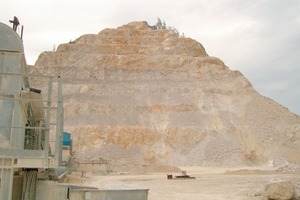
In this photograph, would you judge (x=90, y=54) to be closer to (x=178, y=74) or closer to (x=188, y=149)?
(x=178, y=74)

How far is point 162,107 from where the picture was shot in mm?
54469

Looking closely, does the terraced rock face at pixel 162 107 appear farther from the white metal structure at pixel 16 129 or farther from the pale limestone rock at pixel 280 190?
the white metal structure at pixel 16 129

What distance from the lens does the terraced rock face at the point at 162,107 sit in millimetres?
46781

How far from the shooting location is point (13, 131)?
764 centimetres

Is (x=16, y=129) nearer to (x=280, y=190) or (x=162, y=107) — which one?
(x=280, y=190)

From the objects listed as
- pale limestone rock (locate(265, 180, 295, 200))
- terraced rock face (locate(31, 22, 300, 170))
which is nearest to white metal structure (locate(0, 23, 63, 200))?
pale limestone rock (locate(265, 180, 295, 200))

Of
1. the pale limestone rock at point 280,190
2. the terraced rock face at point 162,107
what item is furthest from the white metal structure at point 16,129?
the terraced rock face at point 162,107

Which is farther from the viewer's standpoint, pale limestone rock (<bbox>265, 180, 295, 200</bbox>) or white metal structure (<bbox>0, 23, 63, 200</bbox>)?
pale limestone rock (<bbox>265, 180, 295, 200</bbox>)

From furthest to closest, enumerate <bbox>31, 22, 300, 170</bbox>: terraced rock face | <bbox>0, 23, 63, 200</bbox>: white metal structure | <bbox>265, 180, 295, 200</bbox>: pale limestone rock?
<bbox>31, 22, 300, 170</bbox>: terraced rock face < <bbox>265, 180, 295, 200</bbox>: pale limestone rock < <bbox>0, 23, 63, 200</bbox>: white metal structure

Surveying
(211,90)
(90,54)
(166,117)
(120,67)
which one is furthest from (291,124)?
(90,54)

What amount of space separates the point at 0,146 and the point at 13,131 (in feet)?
1.26

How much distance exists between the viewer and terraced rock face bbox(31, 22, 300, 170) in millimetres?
46781

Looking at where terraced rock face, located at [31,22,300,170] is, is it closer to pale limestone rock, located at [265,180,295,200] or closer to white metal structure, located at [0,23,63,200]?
pale limestone rock, located at [265,180,295,200]

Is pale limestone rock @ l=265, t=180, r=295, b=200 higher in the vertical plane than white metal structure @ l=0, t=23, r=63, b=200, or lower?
lower
